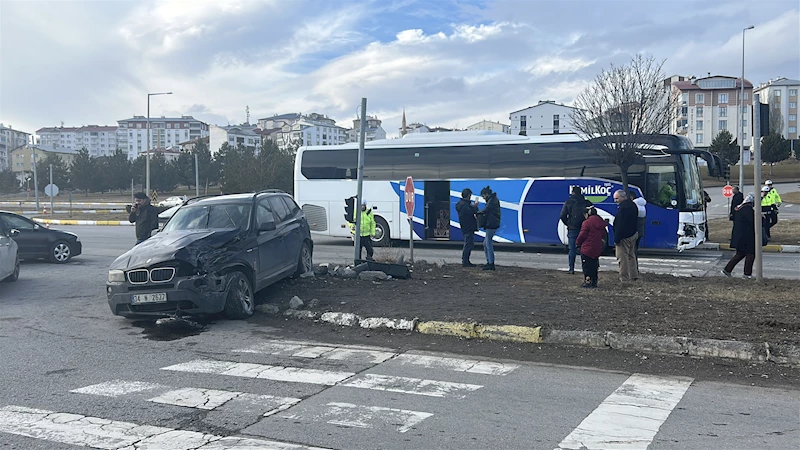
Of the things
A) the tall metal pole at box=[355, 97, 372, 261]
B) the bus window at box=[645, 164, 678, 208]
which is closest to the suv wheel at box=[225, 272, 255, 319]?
the tall metal pole at box=[355, 97, 372, 261]

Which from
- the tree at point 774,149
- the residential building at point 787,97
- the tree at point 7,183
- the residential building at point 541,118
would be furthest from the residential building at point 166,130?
the tree at point 774,149

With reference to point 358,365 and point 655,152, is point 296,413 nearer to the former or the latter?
point 358,365

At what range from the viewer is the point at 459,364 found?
7.16 m

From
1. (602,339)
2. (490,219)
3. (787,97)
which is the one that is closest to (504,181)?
(490,219)

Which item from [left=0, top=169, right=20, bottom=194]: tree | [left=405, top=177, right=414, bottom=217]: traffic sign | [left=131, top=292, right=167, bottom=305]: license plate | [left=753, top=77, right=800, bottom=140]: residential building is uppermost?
[left=753, top=77, right=800, bottom=140]: residential building

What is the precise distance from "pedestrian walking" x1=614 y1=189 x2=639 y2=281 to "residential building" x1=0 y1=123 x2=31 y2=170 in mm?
174131

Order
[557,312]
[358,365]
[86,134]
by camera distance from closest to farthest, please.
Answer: [358,365] < [557,312] < [86,134]

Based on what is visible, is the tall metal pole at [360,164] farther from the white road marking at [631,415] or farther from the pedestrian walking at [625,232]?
the white road marking at [631,415]

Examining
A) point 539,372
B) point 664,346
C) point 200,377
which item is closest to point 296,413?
point 200,377

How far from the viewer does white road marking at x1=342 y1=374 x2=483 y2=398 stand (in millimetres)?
6070

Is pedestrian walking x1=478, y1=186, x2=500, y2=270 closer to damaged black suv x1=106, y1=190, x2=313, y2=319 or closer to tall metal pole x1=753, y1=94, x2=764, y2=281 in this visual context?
damaged black suv x1=106, y1=190, x2=313, y2=319

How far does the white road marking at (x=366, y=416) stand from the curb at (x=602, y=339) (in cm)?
302

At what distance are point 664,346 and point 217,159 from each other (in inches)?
2913

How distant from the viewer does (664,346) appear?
745 centimetres
